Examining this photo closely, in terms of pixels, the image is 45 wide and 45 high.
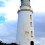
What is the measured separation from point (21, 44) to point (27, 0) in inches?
289

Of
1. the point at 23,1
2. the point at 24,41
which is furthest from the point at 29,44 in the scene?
the point at 23,1

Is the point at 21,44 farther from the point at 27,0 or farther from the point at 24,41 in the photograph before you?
the point at 27,0

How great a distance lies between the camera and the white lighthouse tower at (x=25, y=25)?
45062 millimetres

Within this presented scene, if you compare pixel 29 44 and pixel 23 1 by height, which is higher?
pixel 23 1

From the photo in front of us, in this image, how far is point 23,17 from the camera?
45625 millimetres

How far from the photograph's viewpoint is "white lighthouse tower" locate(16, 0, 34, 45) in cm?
4506

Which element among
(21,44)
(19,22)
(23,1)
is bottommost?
(21,44)

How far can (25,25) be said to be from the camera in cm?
4534

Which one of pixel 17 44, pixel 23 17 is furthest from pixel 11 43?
pixel 23 17

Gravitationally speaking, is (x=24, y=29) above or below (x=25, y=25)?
below

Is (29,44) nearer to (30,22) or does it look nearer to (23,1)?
(30,22)

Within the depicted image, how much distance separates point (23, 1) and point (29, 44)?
7.17 m

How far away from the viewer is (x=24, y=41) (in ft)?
147

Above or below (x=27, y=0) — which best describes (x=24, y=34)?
below
